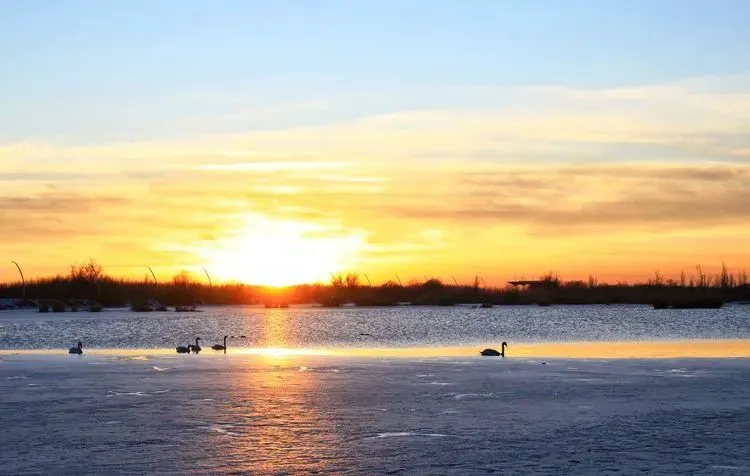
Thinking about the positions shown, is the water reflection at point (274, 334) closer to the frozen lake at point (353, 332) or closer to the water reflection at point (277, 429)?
the frozen lake at point (353, 332)

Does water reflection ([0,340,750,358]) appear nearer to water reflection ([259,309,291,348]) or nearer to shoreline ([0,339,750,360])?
shoreline ([0,339,750,360])

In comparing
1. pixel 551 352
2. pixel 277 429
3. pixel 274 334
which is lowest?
pixel 277 429

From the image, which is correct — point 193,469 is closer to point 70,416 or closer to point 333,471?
point 333,471

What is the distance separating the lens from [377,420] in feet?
57.4

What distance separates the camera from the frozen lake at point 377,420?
13.4 m

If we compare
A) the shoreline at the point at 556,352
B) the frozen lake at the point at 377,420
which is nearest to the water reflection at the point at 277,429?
the frozen lake at the point at 377,420

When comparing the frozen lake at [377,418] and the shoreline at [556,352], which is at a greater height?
the shoreline at [556,352]

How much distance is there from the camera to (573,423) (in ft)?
56.1

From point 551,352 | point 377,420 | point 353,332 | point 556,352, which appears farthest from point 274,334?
point 377,420

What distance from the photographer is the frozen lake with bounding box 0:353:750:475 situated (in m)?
13.4

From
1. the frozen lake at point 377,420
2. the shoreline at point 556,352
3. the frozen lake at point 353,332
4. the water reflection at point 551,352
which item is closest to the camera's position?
the frozen lake at point 377,420

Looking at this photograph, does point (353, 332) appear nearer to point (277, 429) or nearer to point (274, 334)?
point (274, 334)

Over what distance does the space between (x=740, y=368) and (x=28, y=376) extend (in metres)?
21.2

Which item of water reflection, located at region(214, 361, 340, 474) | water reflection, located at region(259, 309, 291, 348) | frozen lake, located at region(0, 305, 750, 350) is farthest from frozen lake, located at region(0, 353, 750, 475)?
water reflection, located at region(259, 309, 291, 348)
